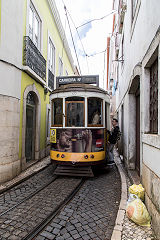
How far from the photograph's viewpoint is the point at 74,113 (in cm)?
559

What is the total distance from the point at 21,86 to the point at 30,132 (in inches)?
91.0

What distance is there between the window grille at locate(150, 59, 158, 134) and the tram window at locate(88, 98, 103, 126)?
231cm

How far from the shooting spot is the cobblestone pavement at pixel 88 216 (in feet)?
8.82

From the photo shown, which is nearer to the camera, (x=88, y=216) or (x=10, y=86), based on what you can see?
(x=88, y=216)

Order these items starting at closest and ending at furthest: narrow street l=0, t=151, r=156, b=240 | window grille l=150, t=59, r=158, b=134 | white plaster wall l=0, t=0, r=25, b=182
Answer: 1. narrow street l=0, t=151, r=156, b=240
2. window grille l=150, t=59, r=158, b=134
3. white plaster wall l=0, t=0, r=25, b=182

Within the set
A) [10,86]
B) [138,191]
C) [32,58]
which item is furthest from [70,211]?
[32,58]

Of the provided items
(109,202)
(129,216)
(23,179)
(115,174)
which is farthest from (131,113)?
(23,179)

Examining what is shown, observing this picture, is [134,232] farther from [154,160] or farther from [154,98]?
[154,98]

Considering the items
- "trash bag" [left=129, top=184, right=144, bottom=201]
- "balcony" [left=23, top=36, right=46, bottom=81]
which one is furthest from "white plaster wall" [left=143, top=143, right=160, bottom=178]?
"balcony" [left=23, top=36, right=46, bottom=81]

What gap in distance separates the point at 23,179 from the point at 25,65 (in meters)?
3.89

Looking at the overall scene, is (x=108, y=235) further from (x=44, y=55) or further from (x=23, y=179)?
(x=44, y=55)

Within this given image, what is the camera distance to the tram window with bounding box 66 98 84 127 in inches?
218

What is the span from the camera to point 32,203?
3.68 meters

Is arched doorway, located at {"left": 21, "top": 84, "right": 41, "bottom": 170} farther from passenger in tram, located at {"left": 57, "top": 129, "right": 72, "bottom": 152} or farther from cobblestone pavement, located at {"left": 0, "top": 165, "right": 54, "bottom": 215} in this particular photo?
passenger in tram, located at {"left": 57, "top": 129, "right": 72, "bottom": 152}
